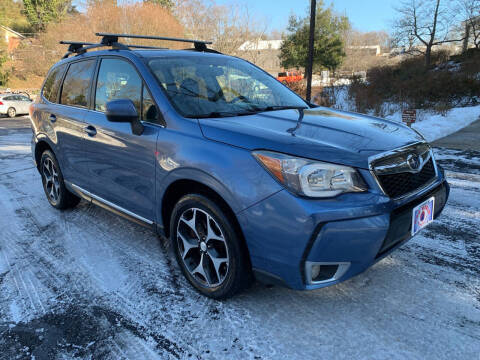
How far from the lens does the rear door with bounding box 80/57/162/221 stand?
273 cm

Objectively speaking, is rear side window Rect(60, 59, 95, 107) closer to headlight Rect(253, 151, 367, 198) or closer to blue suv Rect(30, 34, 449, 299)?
blue suv Rect(30, 34, 449, 299)

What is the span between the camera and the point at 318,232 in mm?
1899

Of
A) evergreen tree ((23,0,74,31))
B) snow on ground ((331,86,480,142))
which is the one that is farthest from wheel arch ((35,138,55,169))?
evergreen tree ((23,0,74,31))

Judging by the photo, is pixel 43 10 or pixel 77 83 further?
pixel 43 10

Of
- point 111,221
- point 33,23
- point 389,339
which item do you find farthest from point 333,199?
point 33,23

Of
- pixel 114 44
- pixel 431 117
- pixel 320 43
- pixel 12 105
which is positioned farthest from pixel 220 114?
pixel 320 43

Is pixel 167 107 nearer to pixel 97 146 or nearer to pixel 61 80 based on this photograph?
pixel 97 146

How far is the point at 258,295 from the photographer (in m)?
2.58

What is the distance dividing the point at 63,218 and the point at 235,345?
2.99m

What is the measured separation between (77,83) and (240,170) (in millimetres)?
2538

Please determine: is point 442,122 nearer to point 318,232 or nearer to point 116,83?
point 116,83

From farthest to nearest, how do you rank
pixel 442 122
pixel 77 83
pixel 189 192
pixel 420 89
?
pixel 420 89 < pixel 442 122 < pixel 77 83 < pixel 189 192

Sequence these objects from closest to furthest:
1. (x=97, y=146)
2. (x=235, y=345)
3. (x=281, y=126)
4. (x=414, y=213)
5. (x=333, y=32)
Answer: (x=235, y=345) → (x=414, y=213) → (x=281, y=126) → (x=97, y=146) → (x=333, y=32)

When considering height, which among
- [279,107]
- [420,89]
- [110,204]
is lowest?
[110,204]
